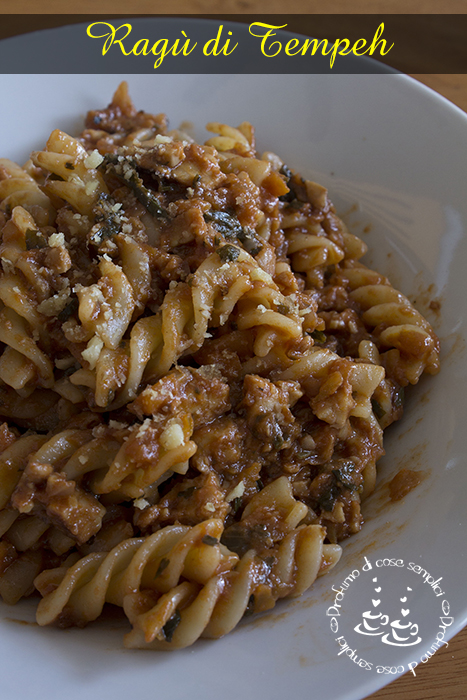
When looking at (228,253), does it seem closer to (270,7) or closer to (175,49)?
(175,49)

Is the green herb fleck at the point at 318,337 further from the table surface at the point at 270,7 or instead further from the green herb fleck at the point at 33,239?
the table surface at the point at 270,7

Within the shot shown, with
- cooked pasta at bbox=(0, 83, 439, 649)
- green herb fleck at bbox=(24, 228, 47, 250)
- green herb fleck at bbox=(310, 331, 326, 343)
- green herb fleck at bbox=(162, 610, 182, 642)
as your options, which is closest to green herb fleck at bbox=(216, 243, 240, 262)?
cooked pasta at bbox=(0, 83, 439, 649)

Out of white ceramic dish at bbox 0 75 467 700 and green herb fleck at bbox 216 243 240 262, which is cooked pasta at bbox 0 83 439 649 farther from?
white ceramic dish at bbox 0 75 467 700

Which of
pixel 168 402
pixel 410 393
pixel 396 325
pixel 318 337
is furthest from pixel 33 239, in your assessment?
pixel 410 393

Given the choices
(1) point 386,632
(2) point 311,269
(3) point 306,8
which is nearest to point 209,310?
(2) point 311,269

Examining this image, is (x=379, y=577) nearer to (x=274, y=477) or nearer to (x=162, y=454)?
(x=274, y=477)

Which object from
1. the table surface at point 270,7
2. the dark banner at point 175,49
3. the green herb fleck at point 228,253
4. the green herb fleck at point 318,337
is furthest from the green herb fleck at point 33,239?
the table surface at point 270,7

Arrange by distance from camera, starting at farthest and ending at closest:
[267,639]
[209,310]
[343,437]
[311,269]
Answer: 1. [311,269]
2. [343,437]
3. [209,310]
4. [267,639]

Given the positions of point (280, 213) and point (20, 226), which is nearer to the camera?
point (20, 226)
